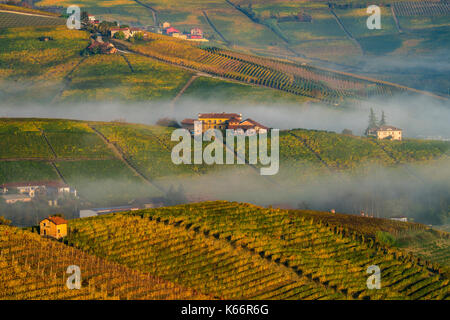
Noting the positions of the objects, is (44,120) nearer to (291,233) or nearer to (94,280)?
(291,233)

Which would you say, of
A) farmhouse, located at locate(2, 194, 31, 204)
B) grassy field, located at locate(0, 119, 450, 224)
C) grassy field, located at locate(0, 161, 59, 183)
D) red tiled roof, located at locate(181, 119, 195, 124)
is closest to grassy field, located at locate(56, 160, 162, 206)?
grassy field, located at locate(0, 119, 450, 224)

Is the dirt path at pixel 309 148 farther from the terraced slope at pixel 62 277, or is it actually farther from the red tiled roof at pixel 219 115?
the terraced slope at pixel 62 277

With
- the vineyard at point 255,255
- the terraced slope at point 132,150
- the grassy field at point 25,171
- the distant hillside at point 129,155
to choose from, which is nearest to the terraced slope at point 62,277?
the vineyard at point 255,255

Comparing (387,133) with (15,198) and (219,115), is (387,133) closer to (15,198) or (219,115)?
(219,115)

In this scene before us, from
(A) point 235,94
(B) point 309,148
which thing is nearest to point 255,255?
(B) point 309,148

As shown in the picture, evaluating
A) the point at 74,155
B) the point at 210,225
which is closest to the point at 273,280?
the point at 210,225
